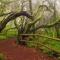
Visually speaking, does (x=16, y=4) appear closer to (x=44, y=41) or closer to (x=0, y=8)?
(x=0, y=8)

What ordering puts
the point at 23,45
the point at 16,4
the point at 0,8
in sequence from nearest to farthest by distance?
the point at 23,45 < the point at 0,8 < the point at 16,4

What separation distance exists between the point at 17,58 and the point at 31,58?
2.83ft

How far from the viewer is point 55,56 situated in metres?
13.9

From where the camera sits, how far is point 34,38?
733 inches

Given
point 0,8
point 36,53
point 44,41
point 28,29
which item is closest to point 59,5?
point 0,8

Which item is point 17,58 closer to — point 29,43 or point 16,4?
point 29,43

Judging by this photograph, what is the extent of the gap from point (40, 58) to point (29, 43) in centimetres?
502

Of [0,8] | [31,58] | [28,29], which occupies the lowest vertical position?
[31,58]

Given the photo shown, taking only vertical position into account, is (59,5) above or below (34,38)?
above

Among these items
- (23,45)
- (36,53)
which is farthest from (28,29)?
(36,53)

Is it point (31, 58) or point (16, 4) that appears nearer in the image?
point (31, 58)

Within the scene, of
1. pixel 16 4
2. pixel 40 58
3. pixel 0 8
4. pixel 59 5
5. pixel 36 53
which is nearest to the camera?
pixel 40 58

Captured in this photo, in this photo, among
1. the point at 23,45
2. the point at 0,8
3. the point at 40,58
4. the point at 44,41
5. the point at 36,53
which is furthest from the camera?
the point at 0,8

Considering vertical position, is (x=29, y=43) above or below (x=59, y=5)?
below
